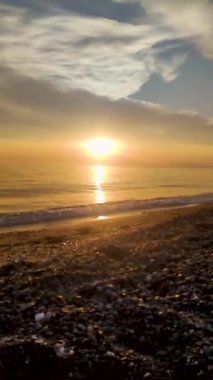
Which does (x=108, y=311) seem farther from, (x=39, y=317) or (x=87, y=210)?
(x=87, y=210)

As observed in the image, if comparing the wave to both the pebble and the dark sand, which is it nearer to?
the dark sand

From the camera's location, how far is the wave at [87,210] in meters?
30.6

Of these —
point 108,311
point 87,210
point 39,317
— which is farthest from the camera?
point 87,210

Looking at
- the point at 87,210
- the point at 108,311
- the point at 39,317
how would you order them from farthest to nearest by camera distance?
the point at 87,210, the point at 108,311, the point at 39,317

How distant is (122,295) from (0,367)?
419 centimetres

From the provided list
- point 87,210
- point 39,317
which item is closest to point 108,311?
point 39,317

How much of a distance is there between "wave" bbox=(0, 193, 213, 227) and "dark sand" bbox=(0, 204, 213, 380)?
11757 millimetres

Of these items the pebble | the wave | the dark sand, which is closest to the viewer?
the dark sand

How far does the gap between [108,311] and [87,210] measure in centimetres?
2546

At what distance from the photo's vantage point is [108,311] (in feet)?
33.8

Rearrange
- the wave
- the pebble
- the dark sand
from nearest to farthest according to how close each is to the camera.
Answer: the dark sand
the pebble
the wave

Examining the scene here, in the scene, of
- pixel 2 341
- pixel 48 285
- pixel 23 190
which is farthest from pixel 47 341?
pixel 23 190

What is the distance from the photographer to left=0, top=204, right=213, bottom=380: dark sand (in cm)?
787

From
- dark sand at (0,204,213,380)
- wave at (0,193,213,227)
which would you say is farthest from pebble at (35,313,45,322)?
wave at (0,193,213,227)
